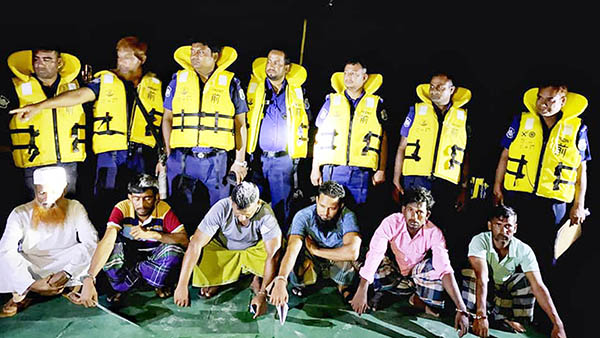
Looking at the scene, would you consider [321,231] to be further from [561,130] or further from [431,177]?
[561,130]

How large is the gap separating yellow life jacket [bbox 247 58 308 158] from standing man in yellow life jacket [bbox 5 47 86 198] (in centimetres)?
138

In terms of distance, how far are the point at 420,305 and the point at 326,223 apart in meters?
1.08

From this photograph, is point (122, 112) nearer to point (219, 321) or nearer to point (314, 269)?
point (219, 321)

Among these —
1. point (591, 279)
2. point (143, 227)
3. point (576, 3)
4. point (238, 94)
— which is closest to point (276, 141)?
point (238, 94)

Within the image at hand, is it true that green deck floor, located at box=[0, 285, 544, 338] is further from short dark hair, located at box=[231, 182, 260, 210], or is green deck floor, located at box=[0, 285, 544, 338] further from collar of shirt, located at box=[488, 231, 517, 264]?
short dark hair, located at box=[231, 182, 260, 210]

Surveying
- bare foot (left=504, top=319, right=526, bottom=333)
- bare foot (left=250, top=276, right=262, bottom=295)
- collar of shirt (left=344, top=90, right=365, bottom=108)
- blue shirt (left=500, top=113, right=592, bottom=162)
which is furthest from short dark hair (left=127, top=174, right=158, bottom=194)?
bare foot (left=504, top=319, right=526, bottom=333)

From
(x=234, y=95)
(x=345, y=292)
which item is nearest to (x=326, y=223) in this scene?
(x=345, y=292)

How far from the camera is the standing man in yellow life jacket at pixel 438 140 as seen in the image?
4051 millimetres

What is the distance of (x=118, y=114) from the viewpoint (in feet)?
12.8

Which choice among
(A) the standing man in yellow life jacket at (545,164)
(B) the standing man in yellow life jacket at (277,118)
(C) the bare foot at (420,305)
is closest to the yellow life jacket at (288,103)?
(B) the standing man in yellow life jacket at (277,118)

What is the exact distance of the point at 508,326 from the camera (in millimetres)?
4035

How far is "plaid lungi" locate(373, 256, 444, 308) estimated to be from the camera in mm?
4078

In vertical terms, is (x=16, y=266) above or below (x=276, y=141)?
below

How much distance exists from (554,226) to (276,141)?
245 centimetres
